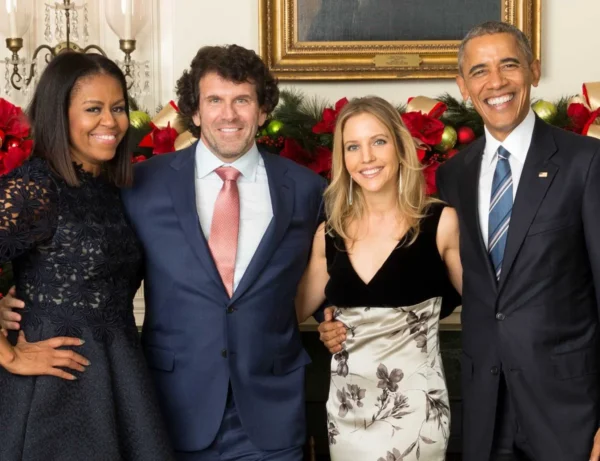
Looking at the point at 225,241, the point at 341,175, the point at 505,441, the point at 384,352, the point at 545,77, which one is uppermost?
the point at 545,77

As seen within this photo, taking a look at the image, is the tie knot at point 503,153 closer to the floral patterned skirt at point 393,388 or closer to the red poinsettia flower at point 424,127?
the floral patterned skirt at point 393,388

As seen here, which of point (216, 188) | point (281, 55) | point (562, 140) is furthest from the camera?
point (281, 55)

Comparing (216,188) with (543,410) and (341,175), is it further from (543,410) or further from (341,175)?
(543,410)

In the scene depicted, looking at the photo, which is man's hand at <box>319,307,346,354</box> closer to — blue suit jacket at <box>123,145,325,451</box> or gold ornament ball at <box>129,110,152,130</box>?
blue suit jacket at <box>123,145,325,451</box>

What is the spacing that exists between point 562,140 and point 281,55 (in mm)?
1447

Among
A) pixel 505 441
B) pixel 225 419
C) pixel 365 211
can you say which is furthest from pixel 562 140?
pixel 225 419

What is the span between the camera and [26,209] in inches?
91.6

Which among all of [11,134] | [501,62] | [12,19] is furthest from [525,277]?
[12,19]

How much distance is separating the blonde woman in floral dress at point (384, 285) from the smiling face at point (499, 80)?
246 millimetres

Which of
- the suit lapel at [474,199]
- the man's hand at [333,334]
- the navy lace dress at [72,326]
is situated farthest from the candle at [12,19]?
the suit lapel at [474,199]

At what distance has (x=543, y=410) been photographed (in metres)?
2.51

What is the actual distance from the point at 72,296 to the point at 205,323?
385mm

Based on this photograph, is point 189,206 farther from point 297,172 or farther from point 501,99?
point 501,99

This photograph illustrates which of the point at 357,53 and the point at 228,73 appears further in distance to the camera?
the point at 357,53
